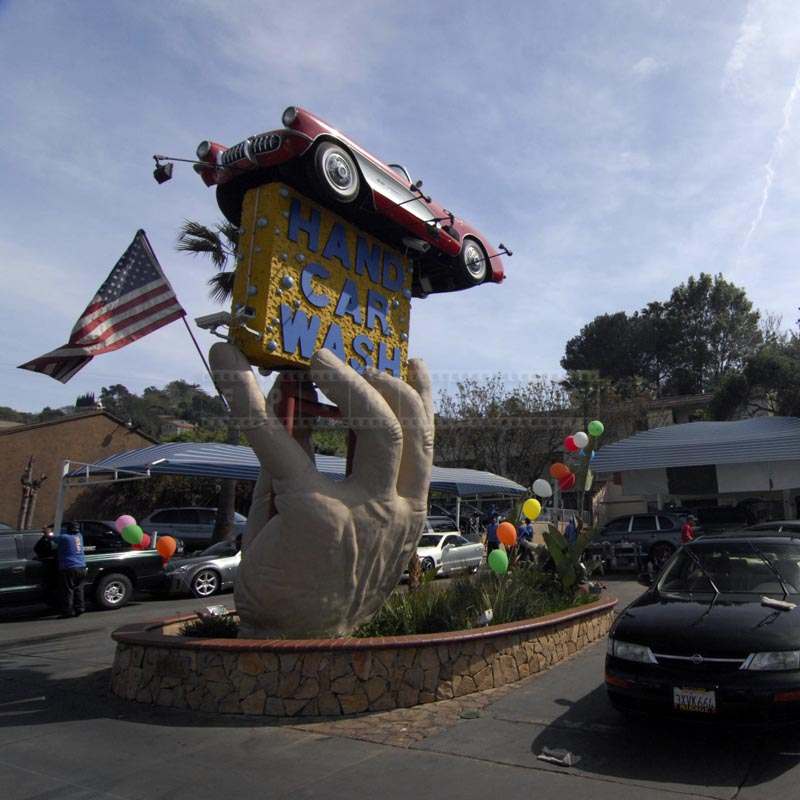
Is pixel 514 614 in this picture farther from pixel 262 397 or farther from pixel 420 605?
pixel 262 397

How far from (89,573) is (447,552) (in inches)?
336

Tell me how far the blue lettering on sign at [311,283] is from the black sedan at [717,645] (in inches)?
177

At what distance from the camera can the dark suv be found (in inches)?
716

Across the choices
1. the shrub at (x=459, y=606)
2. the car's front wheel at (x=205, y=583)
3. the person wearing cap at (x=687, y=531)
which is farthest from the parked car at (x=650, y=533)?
the shrub at (x=459, y=606)

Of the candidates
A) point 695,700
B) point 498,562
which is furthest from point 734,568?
point 498,562

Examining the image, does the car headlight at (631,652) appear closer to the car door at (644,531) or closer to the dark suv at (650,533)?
the dark suv at (650,533)

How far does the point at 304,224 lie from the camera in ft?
25.8

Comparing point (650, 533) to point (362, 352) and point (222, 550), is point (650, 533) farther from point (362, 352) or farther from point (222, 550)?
point (362, 352)

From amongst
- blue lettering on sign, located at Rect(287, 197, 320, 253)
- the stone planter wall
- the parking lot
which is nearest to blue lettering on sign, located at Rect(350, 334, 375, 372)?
blue lettering on sign, located at Rect(287, 197, 320, 253)

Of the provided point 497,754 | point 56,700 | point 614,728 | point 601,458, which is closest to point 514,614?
point 614,728

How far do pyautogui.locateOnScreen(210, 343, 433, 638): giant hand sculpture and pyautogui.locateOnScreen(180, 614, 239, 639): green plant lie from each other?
0.71 meters

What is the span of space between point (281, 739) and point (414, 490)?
314 cm

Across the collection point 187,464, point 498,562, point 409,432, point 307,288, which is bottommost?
point 498,562

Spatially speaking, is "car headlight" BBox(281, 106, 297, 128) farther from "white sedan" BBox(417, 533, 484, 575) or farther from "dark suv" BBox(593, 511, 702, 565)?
"dark suv" BBox(593, 511, 702, 565)
